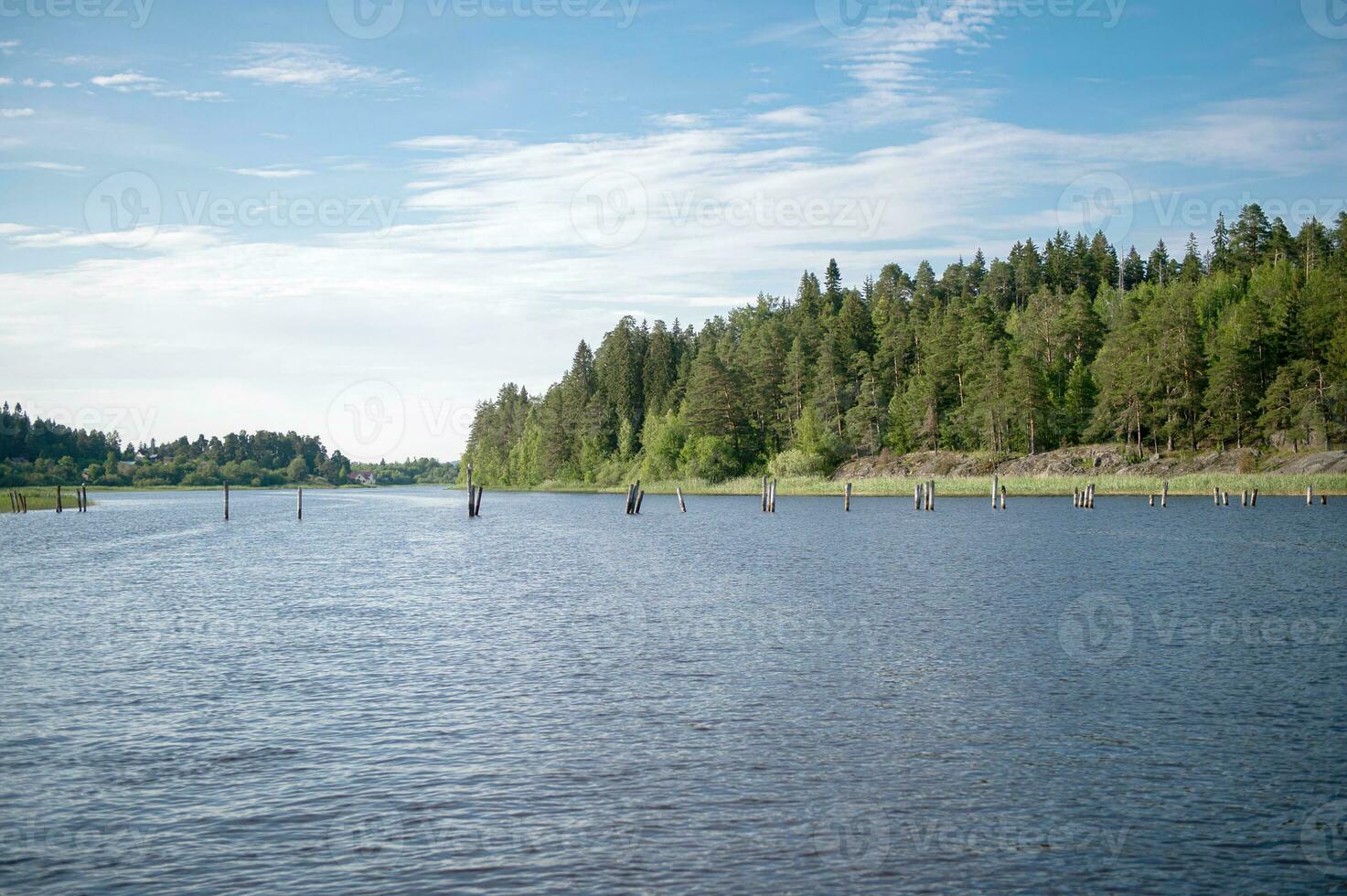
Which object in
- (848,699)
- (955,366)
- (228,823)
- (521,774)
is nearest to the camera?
(228,823)

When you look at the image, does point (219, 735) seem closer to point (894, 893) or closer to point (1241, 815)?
point (894, 893)

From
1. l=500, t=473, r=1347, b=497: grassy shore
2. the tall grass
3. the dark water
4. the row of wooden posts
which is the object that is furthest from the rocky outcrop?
the dark water

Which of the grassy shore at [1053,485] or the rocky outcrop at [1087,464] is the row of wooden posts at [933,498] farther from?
A: the rocky outcrop at [1087,464]

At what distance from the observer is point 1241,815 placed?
1332 centimetres

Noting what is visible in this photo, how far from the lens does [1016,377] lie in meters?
137

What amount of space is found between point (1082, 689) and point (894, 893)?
36.7 ft

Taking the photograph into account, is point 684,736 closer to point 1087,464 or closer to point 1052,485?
point 1052,485

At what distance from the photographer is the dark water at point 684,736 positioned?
12031 mm

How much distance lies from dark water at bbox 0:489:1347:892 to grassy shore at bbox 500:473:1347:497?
71857mm

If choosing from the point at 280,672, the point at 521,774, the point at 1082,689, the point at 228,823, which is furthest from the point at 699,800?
the point at 280,672

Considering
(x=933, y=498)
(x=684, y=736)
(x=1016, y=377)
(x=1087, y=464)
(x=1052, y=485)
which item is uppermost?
(x=1016, y=377)

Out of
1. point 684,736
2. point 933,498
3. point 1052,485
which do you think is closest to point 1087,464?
point 1052,485

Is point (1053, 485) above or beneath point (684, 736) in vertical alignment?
above

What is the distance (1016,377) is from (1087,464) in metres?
15.4
